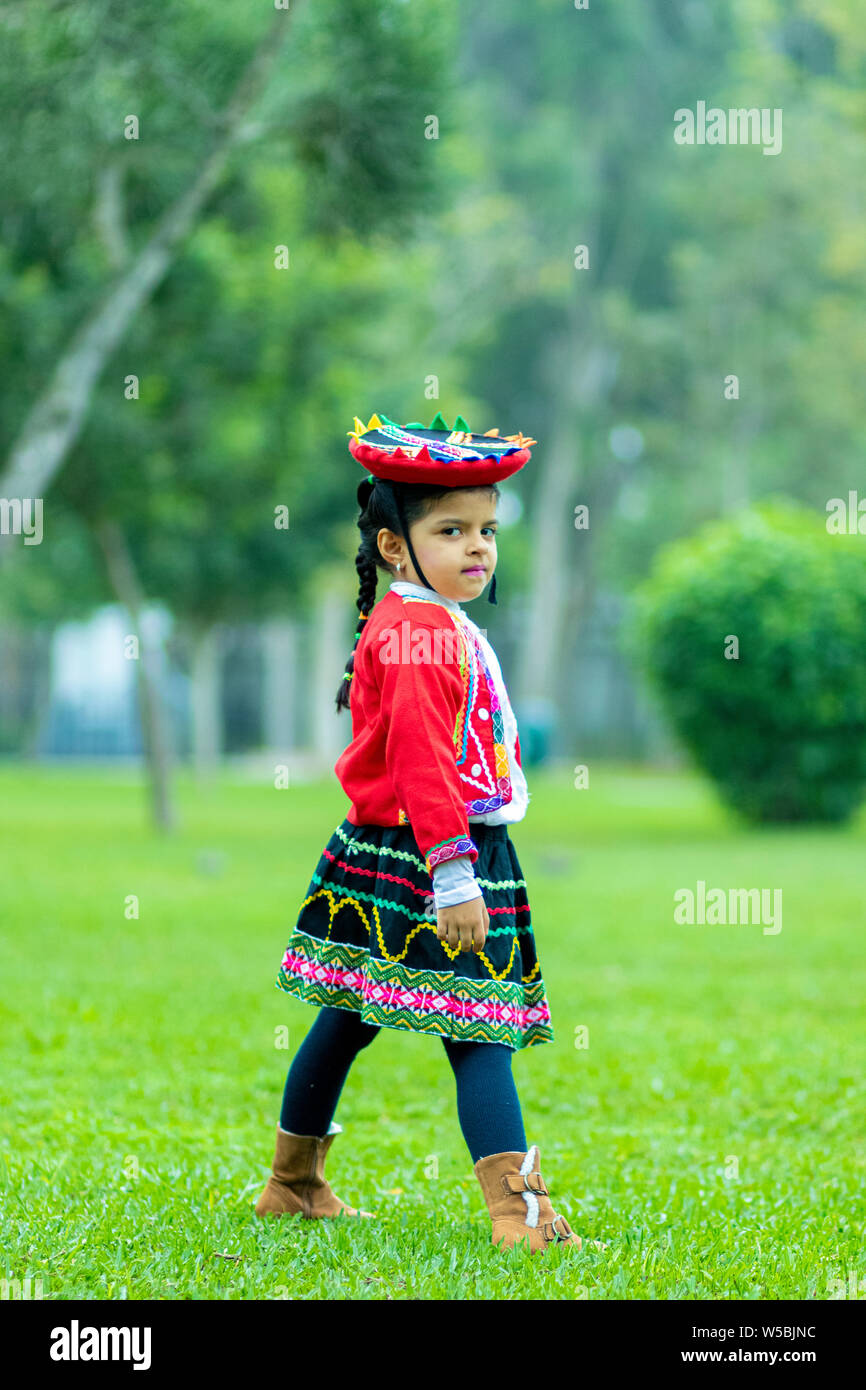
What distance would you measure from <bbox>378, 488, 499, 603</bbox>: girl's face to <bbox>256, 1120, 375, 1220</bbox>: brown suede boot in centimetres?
120

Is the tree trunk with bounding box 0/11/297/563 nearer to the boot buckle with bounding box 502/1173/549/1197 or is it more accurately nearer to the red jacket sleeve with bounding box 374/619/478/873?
the red jacket sleeve with bounding box 374/619/478/873

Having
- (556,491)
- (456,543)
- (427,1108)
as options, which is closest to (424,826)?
(456,543)

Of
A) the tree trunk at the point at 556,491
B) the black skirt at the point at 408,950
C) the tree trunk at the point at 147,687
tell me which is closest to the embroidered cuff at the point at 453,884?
the black skirt at the point at 408,950

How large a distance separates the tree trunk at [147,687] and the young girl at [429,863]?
10.00 meters

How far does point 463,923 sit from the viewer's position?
2.91 meters

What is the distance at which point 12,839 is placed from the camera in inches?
527

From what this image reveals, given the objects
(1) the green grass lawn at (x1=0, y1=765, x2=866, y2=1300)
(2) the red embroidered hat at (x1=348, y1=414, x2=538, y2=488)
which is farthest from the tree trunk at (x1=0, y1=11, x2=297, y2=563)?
(2) the red embroidered hat at (x1=348, y1=414, x2=538, y2=488)

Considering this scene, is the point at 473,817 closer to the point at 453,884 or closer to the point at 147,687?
the point at 453,884

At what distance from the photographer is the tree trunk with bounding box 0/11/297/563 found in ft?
28.4

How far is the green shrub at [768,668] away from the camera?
13656mm

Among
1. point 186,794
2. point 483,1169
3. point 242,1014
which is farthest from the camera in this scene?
point 186,794

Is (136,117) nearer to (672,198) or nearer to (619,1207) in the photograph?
(619,1207)
